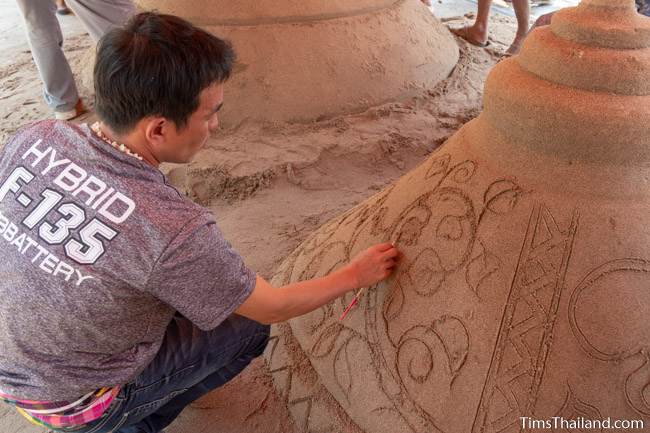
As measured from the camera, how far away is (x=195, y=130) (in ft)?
3.58

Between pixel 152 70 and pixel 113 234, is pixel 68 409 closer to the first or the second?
pixel 113 234

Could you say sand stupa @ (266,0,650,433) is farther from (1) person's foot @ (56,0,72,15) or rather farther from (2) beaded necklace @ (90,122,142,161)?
(1) person's foot @ (56,0,72,15)

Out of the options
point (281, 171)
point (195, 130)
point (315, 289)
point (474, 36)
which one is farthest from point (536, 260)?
point (474, 36)

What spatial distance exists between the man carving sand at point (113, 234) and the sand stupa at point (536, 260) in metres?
0.38

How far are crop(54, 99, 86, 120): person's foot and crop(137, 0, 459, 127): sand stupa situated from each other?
774 millimetres

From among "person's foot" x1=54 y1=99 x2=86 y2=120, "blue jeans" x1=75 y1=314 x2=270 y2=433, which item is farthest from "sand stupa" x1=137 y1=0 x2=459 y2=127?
"blue jeans" x1=75 y1=314 x2=270 y2=433

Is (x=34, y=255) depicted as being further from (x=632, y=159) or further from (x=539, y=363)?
(x=632, y=159)

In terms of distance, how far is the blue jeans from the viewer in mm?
1276

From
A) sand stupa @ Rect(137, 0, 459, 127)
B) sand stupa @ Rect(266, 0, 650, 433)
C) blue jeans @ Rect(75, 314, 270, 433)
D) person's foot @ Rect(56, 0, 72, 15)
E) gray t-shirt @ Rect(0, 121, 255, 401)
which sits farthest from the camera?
person's foot @ Rect(56, 0, 72, 15)

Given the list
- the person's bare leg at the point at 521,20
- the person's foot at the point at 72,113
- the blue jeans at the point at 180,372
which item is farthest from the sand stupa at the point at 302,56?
the blue jeans at the point at 180,372

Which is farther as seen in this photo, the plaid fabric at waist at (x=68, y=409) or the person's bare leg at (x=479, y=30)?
the person's bare leg at (x=479, y=30)

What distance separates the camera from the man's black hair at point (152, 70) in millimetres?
989

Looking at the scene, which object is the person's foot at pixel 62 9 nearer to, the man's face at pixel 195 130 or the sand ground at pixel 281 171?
the sand ground at pixel 281 171

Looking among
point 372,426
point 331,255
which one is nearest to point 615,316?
point 372,426
